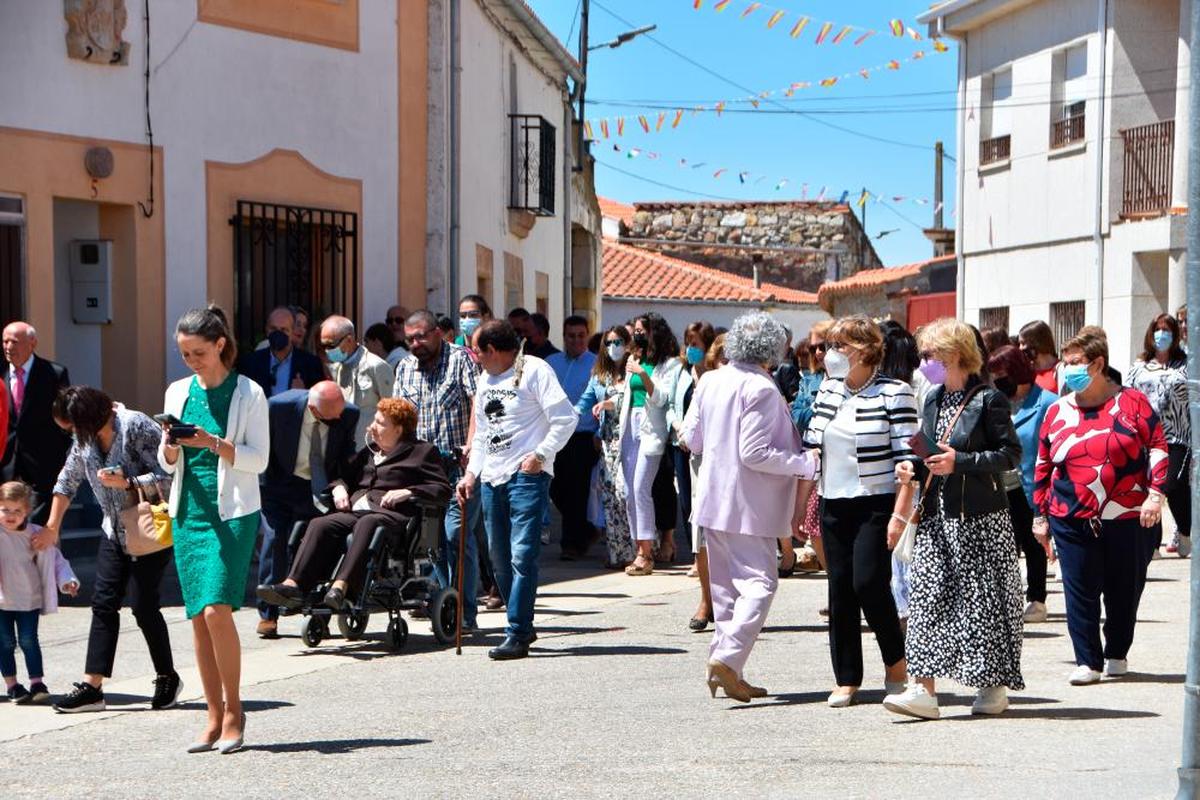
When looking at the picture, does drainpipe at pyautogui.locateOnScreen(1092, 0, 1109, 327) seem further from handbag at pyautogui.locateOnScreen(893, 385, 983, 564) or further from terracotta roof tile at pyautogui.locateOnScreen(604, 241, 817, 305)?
terracotta roof tile at pyautogui.locateOnScreen(604, 241, 817, 305)

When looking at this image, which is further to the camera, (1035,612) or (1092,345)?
(1035,612)

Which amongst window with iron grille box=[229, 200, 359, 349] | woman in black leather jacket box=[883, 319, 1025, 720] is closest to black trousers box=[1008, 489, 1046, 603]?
woman in black leather jacket box=[883, 319, 1025, 720]

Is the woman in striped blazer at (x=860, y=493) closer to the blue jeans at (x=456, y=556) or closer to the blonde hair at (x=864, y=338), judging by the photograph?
the blonde hair at (x=864, y=338)

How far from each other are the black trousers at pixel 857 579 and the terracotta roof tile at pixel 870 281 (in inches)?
1002

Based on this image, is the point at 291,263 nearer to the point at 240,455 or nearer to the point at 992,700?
the point at 240,455

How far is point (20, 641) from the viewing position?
8.62 metres

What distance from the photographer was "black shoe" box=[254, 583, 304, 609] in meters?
9.76

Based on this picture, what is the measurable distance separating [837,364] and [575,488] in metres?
6.80

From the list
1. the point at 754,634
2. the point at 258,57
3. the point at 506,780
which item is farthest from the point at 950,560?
the point at 258,57

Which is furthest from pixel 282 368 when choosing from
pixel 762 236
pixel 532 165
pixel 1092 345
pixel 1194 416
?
pixel 762 236

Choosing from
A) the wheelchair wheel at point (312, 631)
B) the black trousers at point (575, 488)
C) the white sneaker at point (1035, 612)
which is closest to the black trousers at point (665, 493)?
the black trousers at point (575, 488)

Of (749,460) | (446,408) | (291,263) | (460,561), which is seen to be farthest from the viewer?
(291,263)

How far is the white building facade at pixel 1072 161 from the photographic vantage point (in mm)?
23844

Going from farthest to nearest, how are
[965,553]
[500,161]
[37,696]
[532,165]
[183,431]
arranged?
[532,165], [500,161], [37,696], [965,553], [183,431]
